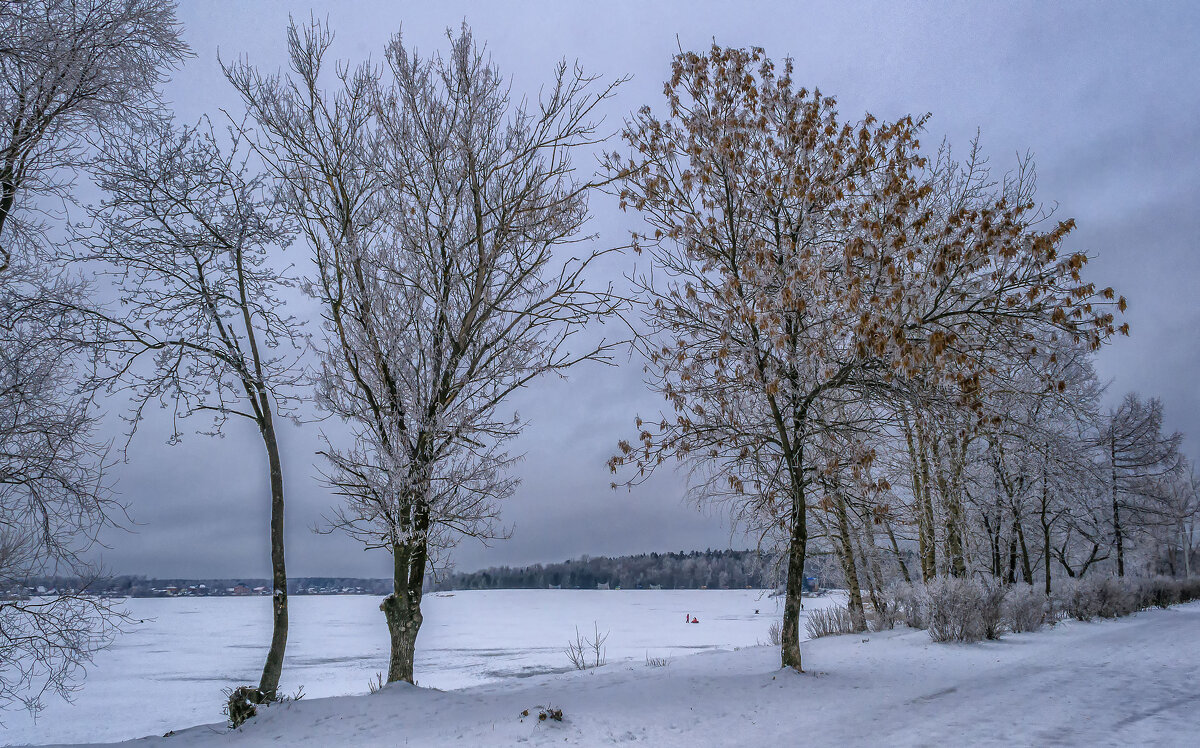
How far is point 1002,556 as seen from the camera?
73.1 feet

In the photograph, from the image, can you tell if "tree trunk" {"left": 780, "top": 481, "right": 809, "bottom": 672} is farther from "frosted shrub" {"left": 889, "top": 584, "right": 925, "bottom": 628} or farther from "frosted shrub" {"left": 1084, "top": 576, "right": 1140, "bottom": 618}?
"frosted shrub" {"left": 1084, "top": 576, "right": 1140, "bottom": 618}

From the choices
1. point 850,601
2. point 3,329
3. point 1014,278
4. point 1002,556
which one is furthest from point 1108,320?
point 1002,556

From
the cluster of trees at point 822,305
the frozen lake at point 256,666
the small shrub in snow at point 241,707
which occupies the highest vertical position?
the cluster of trees at point 822,305

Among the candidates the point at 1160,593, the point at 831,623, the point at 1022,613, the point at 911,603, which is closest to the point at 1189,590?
the point at 1160,593

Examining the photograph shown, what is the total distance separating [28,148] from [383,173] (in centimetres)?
420

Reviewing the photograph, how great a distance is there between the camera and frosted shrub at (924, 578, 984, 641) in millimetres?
13148

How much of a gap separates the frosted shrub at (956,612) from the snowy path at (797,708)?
1.96 meters

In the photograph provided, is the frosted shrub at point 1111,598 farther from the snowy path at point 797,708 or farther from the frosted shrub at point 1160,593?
the snowy path at point 797,708

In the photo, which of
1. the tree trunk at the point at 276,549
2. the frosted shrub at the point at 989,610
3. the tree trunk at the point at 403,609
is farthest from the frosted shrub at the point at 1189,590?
the tree trunk at the point at 276,549

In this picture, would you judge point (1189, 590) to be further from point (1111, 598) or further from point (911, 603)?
point (911, 603)

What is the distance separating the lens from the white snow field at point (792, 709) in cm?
673

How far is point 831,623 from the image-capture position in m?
17.9

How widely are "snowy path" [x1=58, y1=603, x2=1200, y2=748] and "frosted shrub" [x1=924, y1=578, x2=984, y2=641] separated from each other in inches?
77.2

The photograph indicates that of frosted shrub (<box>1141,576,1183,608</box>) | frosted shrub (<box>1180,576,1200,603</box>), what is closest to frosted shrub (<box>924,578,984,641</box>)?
frosted shrub (<box>1141,576,1183,608</box>)
